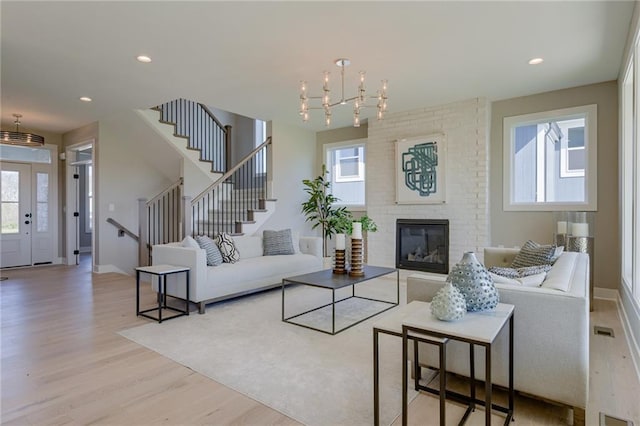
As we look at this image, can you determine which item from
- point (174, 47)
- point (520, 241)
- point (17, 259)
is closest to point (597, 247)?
point (520, 241)

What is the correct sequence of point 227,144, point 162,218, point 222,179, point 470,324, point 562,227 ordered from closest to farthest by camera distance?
point 470,324
point 562,227
point 222,179
point 162,218
point 227,144

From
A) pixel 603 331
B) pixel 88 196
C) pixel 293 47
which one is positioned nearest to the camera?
pixel 603 331

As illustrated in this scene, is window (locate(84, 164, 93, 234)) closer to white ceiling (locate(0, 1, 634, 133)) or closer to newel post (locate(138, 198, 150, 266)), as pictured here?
newel post (locate(138, 198, 150, 266))

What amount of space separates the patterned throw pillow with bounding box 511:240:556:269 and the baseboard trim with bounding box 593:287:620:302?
2115 millimetres

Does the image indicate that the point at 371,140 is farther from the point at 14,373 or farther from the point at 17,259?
the point at 17,259

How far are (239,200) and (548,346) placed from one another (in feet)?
17.8

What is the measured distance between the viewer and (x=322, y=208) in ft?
22.4

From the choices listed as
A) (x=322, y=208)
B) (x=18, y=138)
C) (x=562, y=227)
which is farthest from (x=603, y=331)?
(x=18, y=138)

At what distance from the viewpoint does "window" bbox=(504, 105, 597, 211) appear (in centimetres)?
468

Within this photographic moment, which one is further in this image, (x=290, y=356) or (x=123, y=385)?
(x=290, y=356)

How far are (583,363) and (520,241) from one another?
12.3 feet

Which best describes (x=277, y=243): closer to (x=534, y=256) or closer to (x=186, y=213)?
(x=186, y=213)

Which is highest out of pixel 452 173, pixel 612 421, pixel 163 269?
pixel 452 173

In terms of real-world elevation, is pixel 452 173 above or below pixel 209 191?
above
